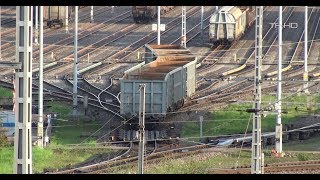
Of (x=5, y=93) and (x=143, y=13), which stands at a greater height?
(x=143, y=13)

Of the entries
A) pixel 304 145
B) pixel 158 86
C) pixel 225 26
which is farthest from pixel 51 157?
pixel 225 26

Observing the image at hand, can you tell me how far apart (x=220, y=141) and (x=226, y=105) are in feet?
19.8

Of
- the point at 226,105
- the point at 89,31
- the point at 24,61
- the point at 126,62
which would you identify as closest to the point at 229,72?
the point at 126,62

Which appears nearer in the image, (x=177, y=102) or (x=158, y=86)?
(x=158, y=86)

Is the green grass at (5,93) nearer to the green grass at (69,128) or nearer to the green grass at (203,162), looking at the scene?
the green grass at (69,128)

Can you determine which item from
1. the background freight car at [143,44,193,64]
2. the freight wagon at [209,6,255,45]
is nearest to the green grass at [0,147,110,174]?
the background freight car at [143,44,193,64]

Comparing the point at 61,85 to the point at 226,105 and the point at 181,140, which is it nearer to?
the point at 226,105

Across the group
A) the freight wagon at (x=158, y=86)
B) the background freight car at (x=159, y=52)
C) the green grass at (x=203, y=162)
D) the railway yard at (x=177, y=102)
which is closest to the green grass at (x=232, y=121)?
the railway yard at (x=177, y=102)

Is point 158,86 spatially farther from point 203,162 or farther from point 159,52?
point 159,52

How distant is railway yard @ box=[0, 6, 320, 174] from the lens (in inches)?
1091

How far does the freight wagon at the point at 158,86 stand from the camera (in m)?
32.2

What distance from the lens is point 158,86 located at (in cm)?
3253

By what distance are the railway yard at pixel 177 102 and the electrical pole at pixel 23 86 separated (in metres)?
7.67

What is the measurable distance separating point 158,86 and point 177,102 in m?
2.62
